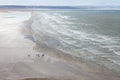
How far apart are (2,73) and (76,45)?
29.3 feet

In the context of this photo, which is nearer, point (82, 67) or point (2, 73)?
point (2, 73)

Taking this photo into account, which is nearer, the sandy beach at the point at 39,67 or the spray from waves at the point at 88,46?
the sandy beach at the point at 39,67

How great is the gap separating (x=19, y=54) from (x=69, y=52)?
3636 mm

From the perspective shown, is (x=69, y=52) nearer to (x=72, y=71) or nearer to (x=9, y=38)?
(x=72, y=71)

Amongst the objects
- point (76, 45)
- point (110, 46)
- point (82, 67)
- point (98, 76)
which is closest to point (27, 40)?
point (76, 45)

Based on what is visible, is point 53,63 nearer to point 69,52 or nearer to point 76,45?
point 69,52

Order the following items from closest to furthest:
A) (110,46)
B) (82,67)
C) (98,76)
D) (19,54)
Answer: (98,76)
(82,67)
(19,54)
(110,46)

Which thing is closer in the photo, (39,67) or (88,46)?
(39,67)

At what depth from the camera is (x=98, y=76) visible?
14594 millimetres

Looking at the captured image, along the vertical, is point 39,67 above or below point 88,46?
above

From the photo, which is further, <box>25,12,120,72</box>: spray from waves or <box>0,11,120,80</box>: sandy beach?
<box>25,12,120,72</box>: spray from waves

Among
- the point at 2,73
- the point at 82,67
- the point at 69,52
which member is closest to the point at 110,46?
the point at 69,52

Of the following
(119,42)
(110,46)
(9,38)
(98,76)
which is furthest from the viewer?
(9,38)

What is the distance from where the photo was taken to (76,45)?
22.4 m
